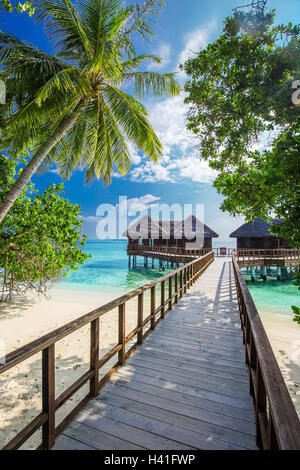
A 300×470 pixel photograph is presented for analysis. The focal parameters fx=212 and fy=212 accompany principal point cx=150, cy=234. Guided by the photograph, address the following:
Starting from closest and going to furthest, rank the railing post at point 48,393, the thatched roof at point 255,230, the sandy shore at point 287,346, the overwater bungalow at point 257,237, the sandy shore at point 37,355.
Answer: the railing post at point 48,393
the sandy shore at point 37,355
the sandy shore at point 287,346
the overwater bungalow at point 257,237
the thatched roof at point 255,230

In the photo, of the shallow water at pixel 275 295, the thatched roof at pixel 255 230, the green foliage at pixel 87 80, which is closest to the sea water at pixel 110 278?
the green foliage at pixel 87 80

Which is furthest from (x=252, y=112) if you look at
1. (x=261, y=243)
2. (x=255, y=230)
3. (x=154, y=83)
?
(x=261, y=243)

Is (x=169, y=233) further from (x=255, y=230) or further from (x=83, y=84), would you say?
(x=83, y=84)

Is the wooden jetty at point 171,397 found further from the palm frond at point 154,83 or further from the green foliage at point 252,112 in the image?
the palm frond at point 154,83

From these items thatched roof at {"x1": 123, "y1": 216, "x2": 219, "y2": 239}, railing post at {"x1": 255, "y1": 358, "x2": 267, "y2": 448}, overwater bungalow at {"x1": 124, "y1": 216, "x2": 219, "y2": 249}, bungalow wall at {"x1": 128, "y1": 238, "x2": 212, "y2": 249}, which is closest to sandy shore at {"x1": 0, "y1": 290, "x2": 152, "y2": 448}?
railing post at {"x1": 255, "y1": 358, "x2": 267, "y2": 448}

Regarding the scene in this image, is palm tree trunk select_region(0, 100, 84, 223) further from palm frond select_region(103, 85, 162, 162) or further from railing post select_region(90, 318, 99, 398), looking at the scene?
railing post select_region(90, 318, 99, 398)

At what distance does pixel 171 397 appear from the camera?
2.35 metres

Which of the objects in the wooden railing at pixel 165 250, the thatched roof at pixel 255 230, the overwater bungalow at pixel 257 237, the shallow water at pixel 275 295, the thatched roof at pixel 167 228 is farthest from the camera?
the thatched roof at pixel 167 228

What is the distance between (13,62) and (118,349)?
6.17 meters

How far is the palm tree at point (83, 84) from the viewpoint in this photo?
4.71 metres

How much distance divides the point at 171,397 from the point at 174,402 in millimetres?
80

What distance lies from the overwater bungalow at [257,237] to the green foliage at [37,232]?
67.1 feet

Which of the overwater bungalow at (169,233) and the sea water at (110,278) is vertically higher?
the overwater bungalow at (169,233)

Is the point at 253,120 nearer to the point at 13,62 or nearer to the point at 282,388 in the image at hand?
the point at 13,62
